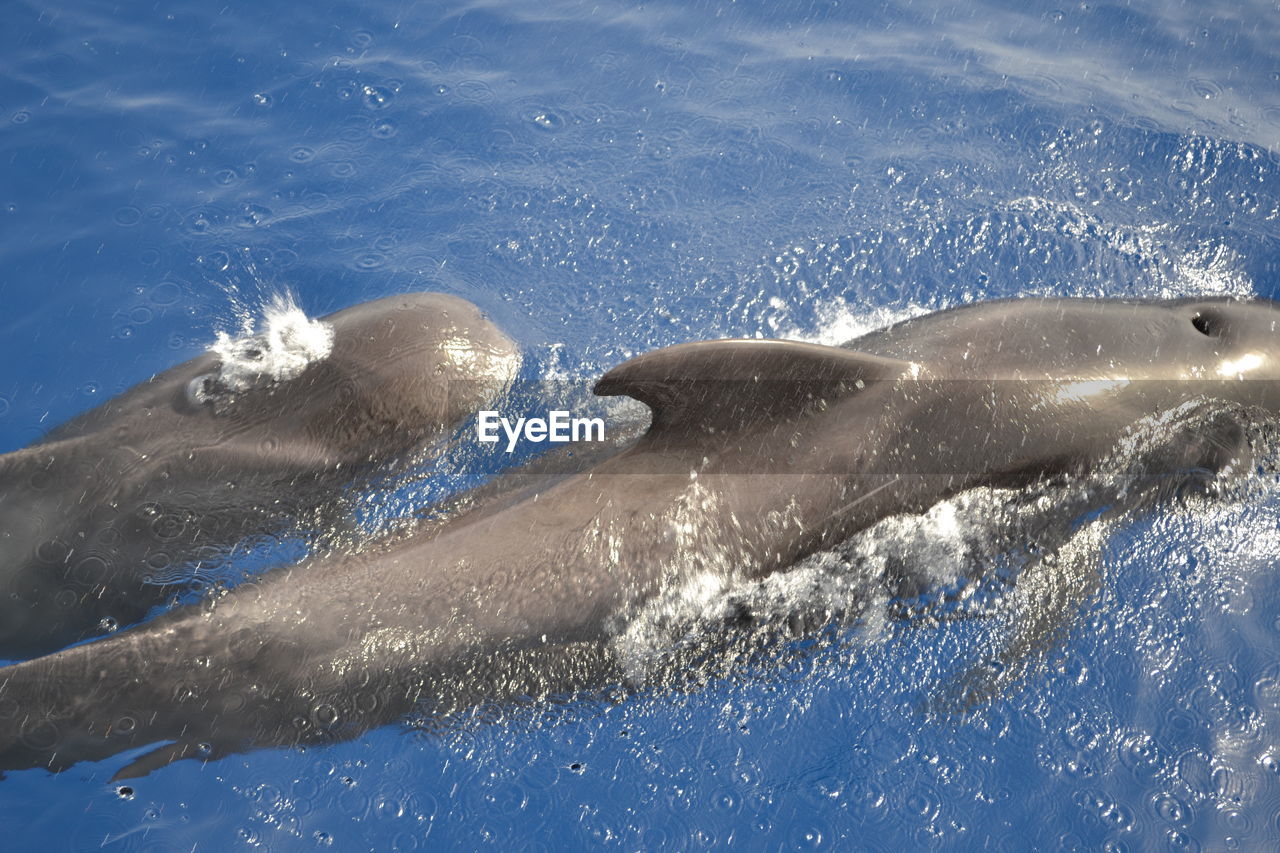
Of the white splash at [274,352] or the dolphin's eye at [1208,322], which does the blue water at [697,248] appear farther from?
the white splash at [274,352]

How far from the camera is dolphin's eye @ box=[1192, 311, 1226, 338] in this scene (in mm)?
4715

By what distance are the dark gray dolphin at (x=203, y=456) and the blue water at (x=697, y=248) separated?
82 cm

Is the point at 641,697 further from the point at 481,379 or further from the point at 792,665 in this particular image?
the point at 481,379

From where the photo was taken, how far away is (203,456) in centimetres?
466

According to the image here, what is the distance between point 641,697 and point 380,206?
4.32 metres

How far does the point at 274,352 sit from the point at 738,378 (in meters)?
2.60

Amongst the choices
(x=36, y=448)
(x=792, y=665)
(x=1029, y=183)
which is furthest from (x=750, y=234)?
(x=36, y=448)

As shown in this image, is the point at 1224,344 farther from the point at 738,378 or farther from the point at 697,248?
the point at 697,248

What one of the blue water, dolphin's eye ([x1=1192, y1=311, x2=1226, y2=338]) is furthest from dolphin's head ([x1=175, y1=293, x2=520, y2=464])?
dolphin's eye ([x1=1192, y1=311, x2=1226, y2=338])

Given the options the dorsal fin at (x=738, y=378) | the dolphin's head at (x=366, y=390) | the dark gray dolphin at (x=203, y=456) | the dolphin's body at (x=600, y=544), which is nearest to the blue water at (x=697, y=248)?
the dolphin's body at (x=600, y=544)

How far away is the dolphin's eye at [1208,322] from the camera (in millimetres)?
4715

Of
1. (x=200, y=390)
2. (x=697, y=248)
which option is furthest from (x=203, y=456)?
(x=697, y=248)

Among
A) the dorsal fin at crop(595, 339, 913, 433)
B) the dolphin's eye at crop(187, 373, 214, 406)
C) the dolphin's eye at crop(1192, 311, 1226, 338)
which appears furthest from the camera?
the dolphin's eye at crop(187, 373, 214, 406)

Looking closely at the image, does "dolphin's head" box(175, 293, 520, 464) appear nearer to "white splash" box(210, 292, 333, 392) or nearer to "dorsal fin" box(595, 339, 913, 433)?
"white splash" box(210, 292, 333, 392)
